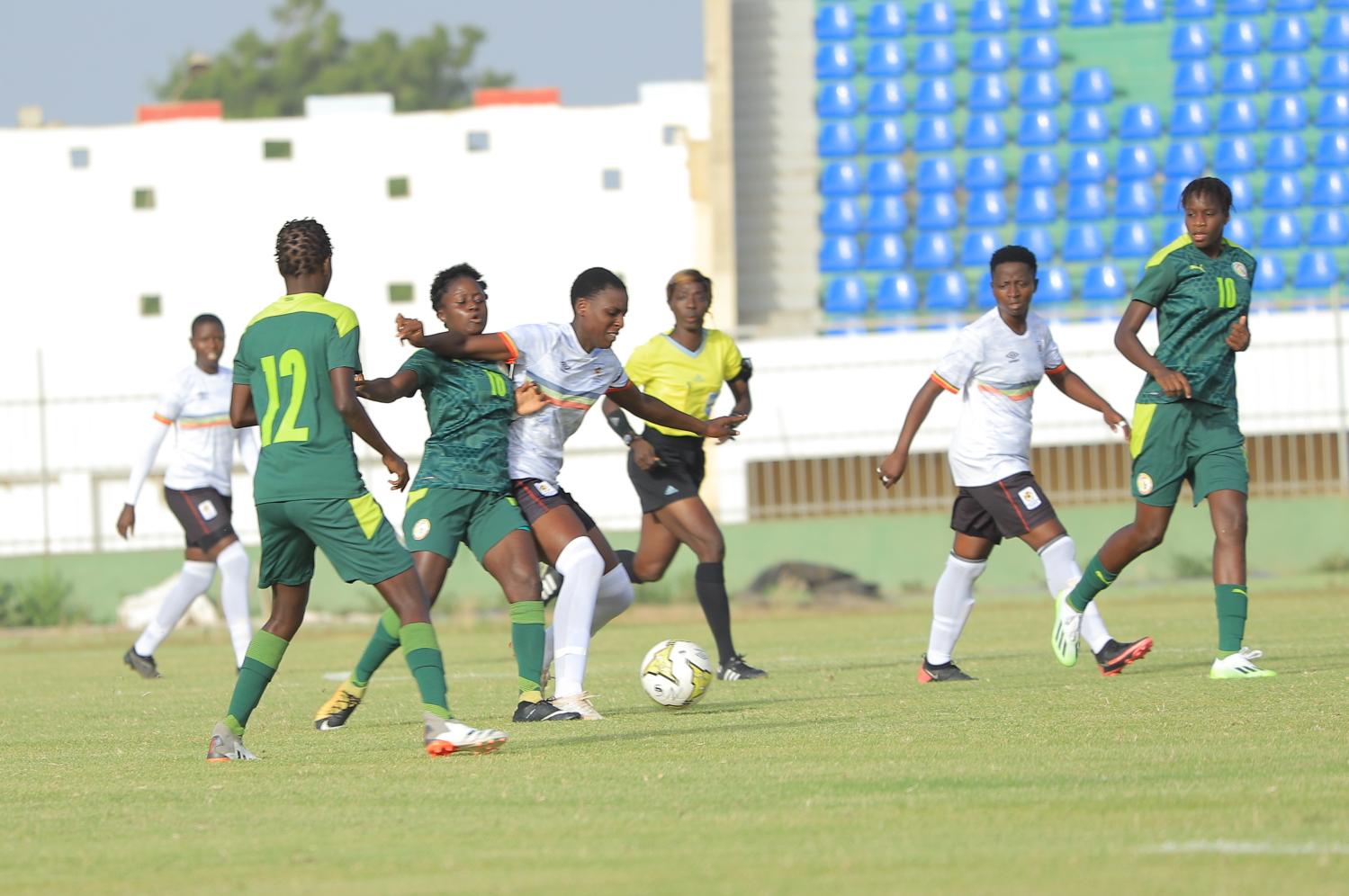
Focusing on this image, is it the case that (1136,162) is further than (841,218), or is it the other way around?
(841,218)

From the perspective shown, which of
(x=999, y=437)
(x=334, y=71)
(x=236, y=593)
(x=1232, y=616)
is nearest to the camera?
(x=1232, y=616)

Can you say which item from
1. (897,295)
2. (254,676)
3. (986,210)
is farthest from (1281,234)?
(254,676)

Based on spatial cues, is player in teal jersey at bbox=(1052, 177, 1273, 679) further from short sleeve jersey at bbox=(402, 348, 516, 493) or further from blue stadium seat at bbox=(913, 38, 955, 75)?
blue stadium seat at bbox=(913, 38, 955, 75)

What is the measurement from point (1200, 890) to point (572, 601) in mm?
4498

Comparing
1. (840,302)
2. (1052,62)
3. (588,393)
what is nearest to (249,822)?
(588,393)

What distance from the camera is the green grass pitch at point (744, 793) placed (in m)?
4.32

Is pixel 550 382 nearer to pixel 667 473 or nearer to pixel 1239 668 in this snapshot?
pixel 667 473

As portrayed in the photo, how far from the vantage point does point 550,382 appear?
8312mm

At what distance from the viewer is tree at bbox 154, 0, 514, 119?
6894 cm

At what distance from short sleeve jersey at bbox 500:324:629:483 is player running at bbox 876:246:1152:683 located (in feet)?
6.14

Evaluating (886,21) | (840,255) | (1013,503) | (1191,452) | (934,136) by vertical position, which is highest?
(886,21)

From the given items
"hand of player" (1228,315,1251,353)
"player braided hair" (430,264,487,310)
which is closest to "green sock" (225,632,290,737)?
"player braided hair" (430,264,487,310)

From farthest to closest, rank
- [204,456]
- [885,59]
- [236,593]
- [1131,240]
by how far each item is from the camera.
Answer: [885,59], [1131,240], [204,456], [236,593]

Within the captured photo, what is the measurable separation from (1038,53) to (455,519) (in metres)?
23.3
